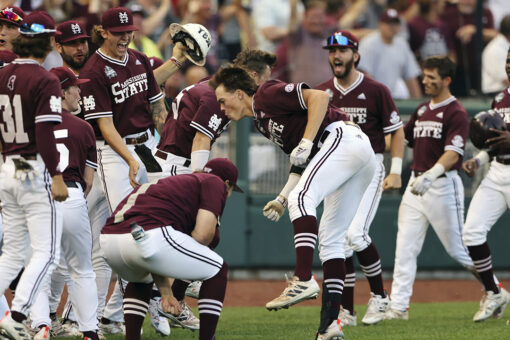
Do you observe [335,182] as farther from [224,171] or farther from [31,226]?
[31,226]

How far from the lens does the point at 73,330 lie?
7445 millimetres

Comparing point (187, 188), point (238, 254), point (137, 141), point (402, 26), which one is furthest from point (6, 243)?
point (402, 26)

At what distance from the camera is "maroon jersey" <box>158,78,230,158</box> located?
314 inches

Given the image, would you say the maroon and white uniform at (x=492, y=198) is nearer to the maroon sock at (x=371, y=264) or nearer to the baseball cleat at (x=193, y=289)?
the maroon sock at (x=371, y=264)

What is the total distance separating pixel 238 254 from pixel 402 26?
4375mm

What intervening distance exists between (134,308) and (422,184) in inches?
133

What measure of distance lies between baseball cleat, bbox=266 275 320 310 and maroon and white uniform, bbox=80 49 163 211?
2086mm

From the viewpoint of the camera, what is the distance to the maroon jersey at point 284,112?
6.49 metres

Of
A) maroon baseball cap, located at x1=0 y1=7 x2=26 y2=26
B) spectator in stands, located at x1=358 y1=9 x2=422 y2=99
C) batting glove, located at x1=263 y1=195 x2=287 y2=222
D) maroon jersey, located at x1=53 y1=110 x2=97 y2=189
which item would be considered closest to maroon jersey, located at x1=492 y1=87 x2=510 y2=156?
batting glove, located at x1=263 y1=195 x2=287 y2=222

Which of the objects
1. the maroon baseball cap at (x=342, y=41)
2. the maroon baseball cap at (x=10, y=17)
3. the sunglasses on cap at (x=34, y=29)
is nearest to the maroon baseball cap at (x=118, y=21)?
the maroon baseball cap at (x=10, y=17)

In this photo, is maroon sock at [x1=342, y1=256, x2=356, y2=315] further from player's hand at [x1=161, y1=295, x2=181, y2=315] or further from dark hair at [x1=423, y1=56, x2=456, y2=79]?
player's hand at [x1=161, y1=295, x2=181, y2=315]

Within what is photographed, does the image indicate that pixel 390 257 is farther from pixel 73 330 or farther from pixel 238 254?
pixel 73 330

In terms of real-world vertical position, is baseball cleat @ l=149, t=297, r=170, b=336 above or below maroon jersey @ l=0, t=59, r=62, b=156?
below

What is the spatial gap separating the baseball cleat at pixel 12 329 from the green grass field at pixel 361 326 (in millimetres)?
1468
